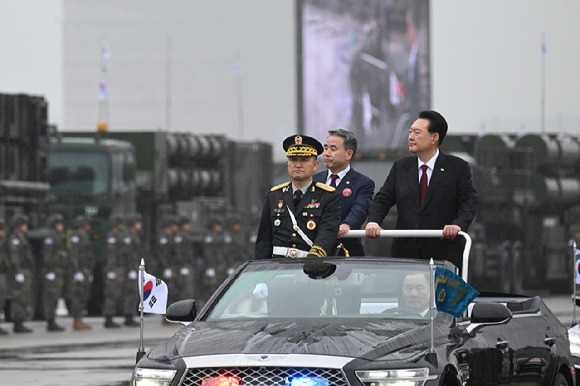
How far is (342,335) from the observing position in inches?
319

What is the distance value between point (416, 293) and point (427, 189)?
2.25 metres

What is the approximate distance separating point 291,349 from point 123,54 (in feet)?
379

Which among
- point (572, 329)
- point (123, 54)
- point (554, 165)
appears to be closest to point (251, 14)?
point (123, 54)

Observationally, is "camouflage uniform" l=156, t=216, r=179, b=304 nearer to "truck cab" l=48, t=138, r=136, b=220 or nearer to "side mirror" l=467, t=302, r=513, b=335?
"truck cab" l=48, t=138, r=136, b=220

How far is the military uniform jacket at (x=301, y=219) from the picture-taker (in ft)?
33.7

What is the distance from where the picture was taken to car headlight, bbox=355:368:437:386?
25.1 ft

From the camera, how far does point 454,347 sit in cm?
844

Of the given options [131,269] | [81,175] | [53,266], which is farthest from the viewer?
[81,175]

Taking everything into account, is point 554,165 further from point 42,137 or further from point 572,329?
point 572,329

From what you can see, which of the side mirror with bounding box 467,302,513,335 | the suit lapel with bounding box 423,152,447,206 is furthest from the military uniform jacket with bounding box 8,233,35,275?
the side mirror with bounding box 467,302,513,335

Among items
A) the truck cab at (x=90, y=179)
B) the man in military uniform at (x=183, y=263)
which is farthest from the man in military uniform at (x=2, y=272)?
the man in military uniform at (x=183, y=263)

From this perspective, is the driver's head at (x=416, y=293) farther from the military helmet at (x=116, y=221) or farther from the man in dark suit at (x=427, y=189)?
the military helmet at (x=116, y=221)

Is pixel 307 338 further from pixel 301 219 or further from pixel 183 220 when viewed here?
pixel 183 220

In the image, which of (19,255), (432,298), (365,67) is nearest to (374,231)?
(432,298)
